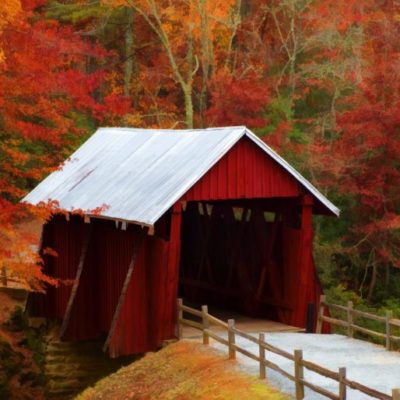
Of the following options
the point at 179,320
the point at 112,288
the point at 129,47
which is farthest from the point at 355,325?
the point at 129,47

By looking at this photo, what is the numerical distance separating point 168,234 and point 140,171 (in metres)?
2.28

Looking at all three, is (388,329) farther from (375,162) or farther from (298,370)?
(375,162)

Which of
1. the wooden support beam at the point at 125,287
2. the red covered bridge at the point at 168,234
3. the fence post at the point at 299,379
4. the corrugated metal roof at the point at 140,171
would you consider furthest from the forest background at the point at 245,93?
the fence post at the point at 299,379

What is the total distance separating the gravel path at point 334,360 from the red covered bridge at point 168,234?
5.66ft

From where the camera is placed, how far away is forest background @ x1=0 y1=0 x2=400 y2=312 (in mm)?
30312

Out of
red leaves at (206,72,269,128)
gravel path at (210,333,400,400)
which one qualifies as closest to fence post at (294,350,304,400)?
gravel path at (210,333,400,400)

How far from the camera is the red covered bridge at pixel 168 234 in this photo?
21594 mm

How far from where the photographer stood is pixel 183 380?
18812 mm

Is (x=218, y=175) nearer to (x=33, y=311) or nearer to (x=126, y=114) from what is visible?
(x=33, y=311)

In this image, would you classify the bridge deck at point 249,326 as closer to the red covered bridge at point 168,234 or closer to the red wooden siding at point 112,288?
the red covered bridge at point 168,234

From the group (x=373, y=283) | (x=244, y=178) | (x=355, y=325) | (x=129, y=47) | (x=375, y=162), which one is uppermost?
(x=129, y=47)

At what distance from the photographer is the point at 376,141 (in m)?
30.4

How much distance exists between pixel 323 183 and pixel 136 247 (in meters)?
11.4

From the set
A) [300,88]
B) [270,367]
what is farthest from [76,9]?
[270,367]
